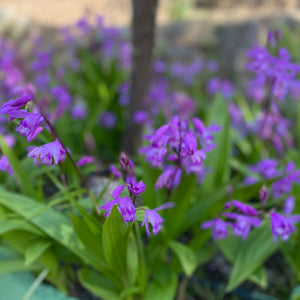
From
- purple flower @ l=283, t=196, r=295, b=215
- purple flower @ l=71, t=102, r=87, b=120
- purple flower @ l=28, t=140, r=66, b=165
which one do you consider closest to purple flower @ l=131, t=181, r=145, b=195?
purple flower @ l=28, t=140, r=66, b=165

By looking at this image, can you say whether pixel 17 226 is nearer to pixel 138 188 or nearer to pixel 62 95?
pixel 138 188

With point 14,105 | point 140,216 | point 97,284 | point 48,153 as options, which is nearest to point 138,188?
point 140,216

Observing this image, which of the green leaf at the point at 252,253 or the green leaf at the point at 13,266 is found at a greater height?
the green leaf at the point at 13,266

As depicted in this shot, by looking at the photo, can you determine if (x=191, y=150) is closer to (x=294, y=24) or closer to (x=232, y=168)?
(x=232, y=168)

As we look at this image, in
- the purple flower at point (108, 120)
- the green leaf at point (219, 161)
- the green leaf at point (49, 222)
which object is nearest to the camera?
the green leaf at point (49, 222)

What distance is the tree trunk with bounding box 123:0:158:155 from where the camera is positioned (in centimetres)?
201

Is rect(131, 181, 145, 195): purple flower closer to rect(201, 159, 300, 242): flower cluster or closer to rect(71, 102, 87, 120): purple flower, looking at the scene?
rect(201, 159, 300, 242): flower cluster

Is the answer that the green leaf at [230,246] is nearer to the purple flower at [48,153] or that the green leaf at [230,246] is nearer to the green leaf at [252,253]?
the green leaf at [252,253]

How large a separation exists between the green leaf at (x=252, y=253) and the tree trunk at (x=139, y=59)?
3.60ft

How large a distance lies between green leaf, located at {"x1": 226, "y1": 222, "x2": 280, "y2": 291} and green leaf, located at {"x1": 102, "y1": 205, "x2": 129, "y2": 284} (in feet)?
1.63

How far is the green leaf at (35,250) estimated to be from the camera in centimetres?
128

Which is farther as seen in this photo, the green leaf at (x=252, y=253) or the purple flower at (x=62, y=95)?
the purple flower at (x=62, y=95)

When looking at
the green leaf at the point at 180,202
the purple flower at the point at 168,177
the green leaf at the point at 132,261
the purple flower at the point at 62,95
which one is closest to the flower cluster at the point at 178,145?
the purple flower at the point at 168,177

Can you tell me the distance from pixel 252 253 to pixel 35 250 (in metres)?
0.93
